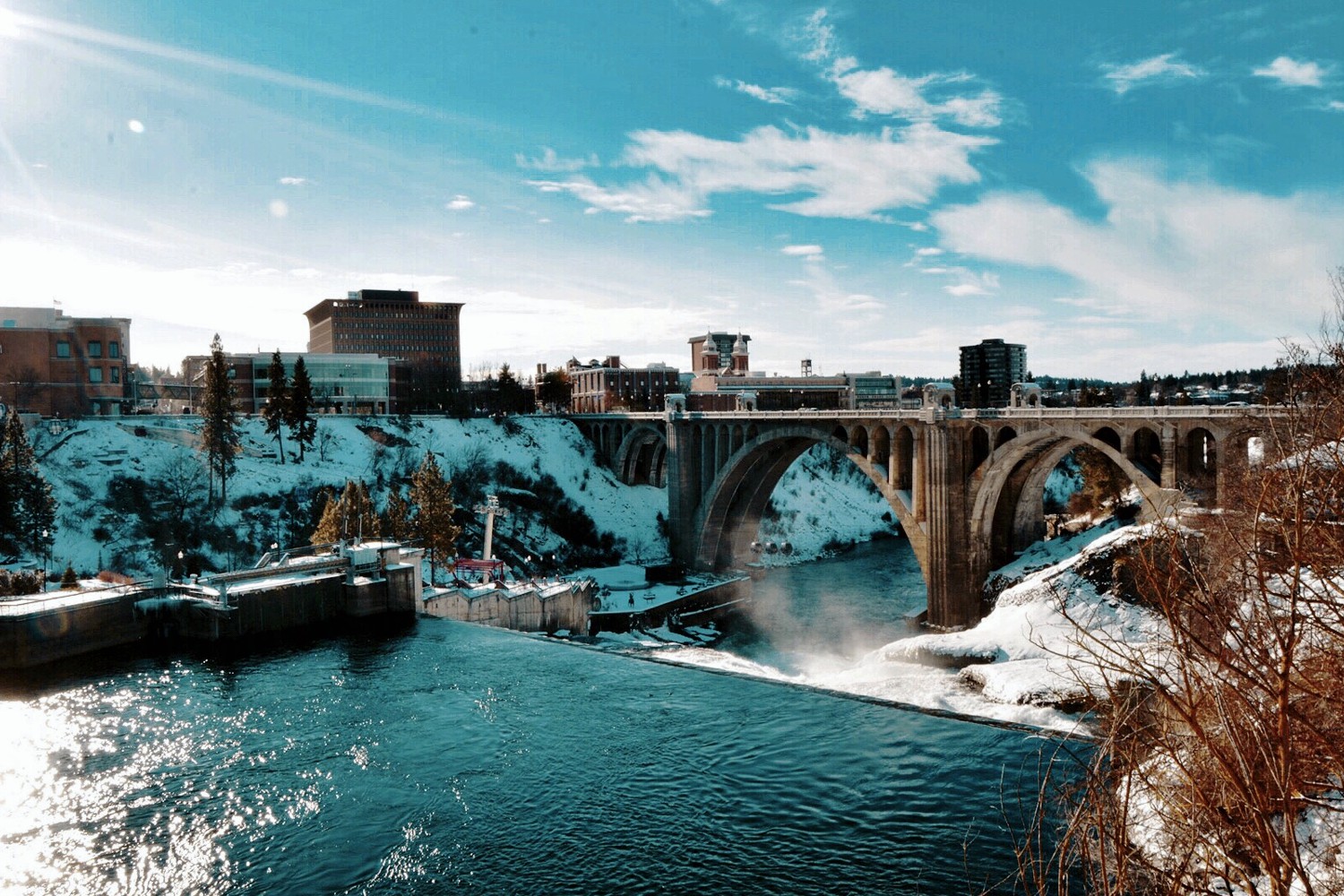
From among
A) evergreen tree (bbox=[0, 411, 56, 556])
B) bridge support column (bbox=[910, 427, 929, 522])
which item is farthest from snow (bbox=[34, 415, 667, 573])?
bridge support column (bbox=[910, 427, 929, 522])

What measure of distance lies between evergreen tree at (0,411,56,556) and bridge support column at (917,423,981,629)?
57.9 metres

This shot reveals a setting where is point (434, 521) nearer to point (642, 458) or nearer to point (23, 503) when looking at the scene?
point (23, 503)

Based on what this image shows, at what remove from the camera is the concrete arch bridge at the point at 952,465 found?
43.2 m

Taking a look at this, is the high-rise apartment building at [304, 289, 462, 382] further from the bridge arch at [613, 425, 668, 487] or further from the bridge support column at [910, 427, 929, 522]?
the bridge support column at [910, 427, 929, 522]

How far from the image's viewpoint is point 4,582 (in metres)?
44.2

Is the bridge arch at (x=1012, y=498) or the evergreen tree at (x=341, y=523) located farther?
the evergreen tree at (x=341, y=523)

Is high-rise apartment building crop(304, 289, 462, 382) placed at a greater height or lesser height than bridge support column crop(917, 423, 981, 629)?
greater

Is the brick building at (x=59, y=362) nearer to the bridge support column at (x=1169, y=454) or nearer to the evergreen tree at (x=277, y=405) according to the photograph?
the evergreen tree at (x=277, y=405)

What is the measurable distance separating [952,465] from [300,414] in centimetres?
6312

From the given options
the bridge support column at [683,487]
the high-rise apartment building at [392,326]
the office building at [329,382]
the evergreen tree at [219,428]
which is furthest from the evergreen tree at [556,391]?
the evergreen tree at [219,428]

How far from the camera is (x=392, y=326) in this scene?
167 meters

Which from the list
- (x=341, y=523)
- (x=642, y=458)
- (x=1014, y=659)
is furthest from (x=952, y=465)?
(x=642, y=458)

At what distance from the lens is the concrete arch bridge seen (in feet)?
142

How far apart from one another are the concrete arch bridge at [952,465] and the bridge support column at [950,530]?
67 mm
